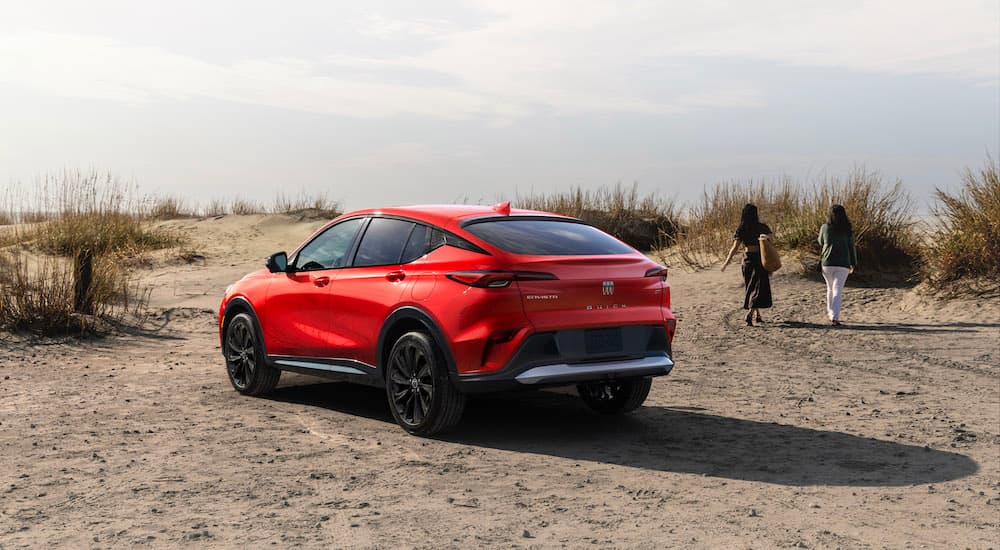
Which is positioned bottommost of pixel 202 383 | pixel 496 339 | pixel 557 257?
pixel 202 383

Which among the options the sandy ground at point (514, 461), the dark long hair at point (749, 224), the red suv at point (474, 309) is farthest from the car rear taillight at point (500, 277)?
the dark long hair at point (749, 224)

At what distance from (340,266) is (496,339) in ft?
7.01

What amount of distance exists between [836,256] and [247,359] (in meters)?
10.3

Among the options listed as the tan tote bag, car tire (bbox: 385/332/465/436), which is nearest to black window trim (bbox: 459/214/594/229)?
car tire (bbox: 385/332/465/436)

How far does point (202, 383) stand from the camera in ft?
37.3

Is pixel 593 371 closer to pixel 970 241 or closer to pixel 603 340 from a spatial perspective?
pixel 603 340

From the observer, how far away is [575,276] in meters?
7.65

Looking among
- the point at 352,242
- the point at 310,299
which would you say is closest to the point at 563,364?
the point at 352,242

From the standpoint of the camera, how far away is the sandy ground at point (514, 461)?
587cm

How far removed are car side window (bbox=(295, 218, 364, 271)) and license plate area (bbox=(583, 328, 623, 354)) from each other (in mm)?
2429

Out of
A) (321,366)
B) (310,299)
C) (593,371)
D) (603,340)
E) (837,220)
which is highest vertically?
(837,220)

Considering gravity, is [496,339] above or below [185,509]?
above

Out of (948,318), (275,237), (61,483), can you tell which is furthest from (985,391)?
(275,237)

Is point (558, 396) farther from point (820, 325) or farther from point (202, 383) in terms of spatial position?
point (820, 325)
